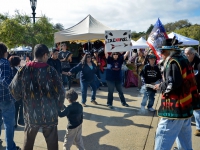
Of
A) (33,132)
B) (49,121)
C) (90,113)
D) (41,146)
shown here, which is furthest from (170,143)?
(90,113)

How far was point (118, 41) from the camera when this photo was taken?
6.08 metres

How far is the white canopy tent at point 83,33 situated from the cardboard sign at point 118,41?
7.04 feet

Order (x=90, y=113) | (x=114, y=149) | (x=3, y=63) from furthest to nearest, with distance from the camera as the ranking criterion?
(x=90, y=113)
(x=114, y=149)
(x=3, y=63)

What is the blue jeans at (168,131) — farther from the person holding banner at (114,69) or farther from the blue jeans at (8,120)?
the person holding banner at (114,69)

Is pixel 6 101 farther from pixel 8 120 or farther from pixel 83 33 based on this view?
pixel 83 33

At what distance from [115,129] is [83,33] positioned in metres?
4.85

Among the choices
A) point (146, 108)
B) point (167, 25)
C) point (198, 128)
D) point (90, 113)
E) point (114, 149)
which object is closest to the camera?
point (114, 149)

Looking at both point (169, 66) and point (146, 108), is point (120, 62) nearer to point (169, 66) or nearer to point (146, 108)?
point (146, 108)

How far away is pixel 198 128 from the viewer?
3928 mm

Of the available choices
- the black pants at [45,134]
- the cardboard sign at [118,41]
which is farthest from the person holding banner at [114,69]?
the black pants at [45,134]

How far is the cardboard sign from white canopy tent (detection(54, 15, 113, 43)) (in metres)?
2.15

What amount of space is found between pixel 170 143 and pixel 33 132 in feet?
5.58

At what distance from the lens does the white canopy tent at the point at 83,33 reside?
26.9ft

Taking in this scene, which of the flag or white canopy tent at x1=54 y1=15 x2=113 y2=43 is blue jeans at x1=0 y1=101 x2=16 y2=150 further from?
white canopy tent at x1=54 y1=15 x2=113 y2=43
